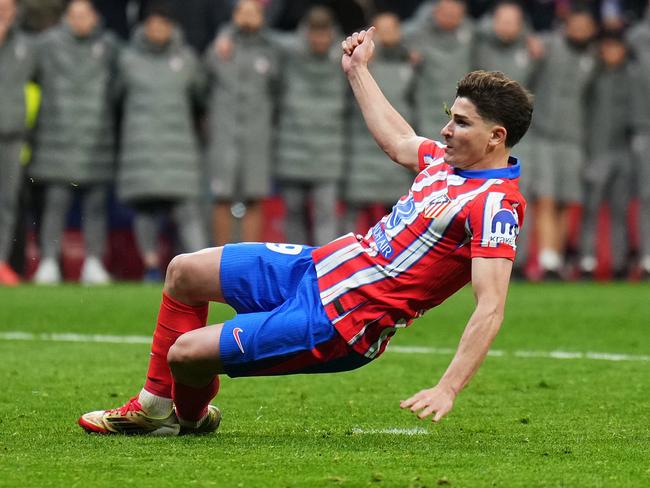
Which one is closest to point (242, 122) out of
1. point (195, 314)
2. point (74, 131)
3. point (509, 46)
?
point (74, 131)

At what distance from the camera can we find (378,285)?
582 cm

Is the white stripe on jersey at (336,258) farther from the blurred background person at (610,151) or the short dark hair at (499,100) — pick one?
the blurred background person at (610,151)

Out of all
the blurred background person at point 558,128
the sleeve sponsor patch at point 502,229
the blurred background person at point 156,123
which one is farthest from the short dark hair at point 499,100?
the blurred background person at point 558,128

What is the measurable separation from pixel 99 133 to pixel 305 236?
2.27 meters

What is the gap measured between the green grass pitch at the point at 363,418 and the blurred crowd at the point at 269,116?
10.5 ft

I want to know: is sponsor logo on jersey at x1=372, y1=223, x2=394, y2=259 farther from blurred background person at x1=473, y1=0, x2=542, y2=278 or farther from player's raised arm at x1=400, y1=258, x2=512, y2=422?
blurred background person at x1=473, y1=0, x2=542, y2=278

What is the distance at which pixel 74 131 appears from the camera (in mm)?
14242

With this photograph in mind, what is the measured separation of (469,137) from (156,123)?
28.7 ft

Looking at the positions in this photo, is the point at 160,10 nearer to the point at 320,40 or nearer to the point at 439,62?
the point at 320,40

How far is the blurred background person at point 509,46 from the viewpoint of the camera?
576 inches

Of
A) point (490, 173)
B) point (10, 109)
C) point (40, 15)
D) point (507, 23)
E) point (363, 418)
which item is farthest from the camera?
point (40, 15)

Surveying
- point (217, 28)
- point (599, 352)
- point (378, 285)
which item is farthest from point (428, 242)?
point (217, 28)

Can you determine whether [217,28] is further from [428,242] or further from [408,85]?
[428,242]

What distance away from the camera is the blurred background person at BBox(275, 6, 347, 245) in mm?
14438
